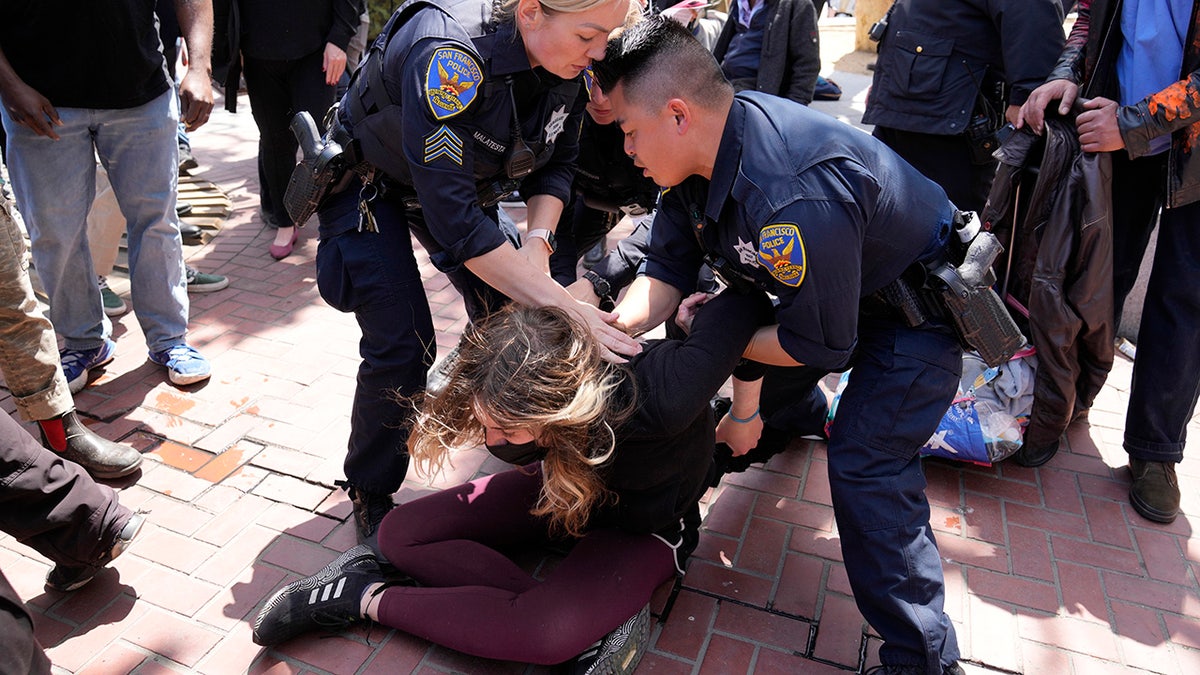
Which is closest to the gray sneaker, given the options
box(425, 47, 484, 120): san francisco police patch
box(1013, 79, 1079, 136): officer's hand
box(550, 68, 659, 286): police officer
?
box(550, 68, 659, 286): police officer

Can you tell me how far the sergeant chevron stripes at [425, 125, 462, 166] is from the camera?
1.97 metres

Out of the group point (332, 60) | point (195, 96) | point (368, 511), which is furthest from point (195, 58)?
point (368, 511)

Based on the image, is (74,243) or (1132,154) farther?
(74,243)

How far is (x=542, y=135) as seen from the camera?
89.9 inches

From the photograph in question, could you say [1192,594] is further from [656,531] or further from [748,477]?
[656,531]

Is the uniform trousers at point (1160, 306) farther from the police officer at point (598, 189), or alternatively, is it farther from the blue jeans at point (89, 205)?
the blue jeans at point (89, 205)

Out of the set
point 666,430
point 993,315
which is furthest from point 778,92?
point 666,430

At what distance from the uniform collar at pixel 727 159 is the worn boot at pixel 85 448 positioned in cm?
210

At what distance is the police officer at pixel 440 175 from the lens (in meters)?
1.97

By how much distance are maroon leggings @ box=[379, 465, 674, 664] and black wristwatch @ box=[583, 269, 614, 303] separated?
65cm

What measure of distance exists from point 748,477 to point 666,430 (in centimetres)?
101

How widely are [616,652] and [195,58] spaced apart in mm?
2581

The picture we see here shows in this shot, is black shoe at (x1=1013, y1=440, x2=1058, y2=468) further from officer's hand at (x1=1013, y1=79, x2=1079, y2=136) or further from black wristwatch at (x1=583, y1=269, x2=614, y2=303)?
black wristwatch at (x1=583, y1=269, x2=614, y2=303)

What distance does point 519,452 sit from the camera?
6.54 feet
